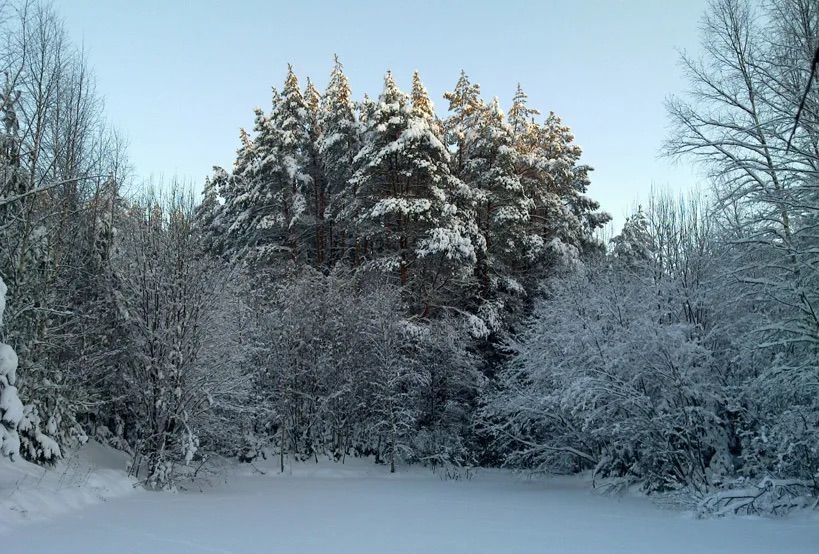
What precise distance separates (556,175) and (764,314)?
16519mm

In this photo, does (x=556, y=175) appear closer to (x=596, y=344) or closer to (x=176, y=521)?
(x=596, y=344)

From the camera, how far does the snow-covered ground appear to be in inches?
333

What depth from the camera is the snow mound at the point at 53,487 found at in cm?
931

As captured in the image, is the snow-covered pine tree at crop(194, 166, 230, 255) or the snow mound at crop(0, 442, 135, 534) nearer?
the snow mound at crop(0, 442, 135, 534)

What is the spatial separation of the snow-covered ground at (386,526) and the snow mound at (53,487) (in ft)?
0.73

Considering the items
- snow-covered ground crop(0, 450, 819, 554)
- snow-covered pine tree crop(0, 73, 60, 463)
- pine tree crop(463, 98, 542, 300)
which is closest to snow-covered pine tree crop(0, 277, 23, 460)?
snow-covered ground crop(0, 450, 819, 554)

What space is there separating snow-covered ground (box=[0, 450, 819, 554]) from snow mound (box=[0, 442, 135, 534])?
0.22 m

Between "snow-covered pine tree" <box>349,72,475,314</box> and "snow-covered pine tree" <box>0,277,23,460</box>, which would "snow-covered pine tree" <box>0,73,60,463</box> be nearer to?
"snow-covered pine tree" <box>0,277,23,460</box>

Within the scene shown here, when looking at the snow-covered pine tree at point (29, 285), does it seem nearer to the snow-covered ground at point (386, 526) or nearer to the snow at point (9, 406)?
the snow at point (9, 406)

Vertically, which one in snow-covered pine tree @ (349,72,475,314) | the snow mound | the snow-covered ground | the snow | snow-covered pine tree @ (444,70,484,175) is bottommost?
the snow-covered ground

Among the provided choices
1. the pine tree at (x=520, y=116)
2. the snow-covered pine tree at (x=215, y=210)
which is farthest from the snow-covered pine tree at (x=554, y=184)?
the snow-covered pine tree at (x=215, y=210)

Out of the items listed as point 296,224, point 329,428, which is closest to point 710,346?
point 329,428

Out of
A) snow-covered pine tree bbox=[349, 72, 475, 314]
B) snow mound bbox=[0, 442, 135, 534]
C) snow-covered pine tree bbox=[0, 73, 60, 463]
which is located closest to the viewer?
snow mound bbox=[0, 442, 135, 534]

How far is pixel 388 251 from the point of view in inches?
979
